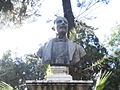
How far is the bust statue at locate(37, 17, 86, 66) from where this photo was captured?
4797mm

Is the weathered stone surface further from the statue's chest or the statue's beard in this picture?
the statue's beard

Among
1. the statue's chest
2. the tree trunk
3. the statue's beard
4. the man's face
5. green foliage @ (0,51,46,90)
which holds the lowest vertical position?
green foliage @ (0,51,46,90)

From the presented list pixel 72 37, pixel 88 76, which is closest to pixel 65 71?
pixel 72 37

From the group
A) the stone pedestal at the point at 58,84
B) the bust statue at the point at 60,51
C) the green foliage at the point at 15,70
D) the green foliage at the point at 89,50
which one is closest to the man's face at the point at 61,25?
the bust statue at the point at 60,51

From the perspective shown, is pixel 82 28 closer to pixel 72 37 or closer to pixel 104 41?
pixel 72 37

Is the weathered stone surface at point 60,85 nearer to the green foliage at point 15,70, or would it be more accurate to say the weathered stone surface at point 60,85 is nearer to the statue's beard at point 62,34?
the statue's beard at point 62,34

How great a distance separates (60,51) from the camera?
4.86 metres

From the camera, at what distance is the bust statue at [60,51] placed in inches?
189

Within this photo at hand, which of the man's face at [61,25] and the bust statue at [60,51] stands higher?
the man's face at [61,25]

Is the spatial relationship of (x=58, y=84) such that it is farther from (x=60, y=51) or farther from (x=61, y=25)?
(x=61, y=25)

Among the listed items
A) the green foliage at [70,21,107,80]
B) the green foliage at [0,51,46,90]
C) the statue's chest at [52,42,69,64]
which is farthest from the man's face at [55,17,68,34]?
the green foliage at [0,51,46,90]

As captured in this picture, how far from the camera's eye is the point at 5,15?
10570 mm

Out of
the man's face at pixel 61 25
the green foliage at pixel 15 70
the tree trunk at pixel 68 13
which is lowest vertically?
the green foliage at pixel 15 70

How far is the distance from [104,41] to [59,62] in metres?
10.6
